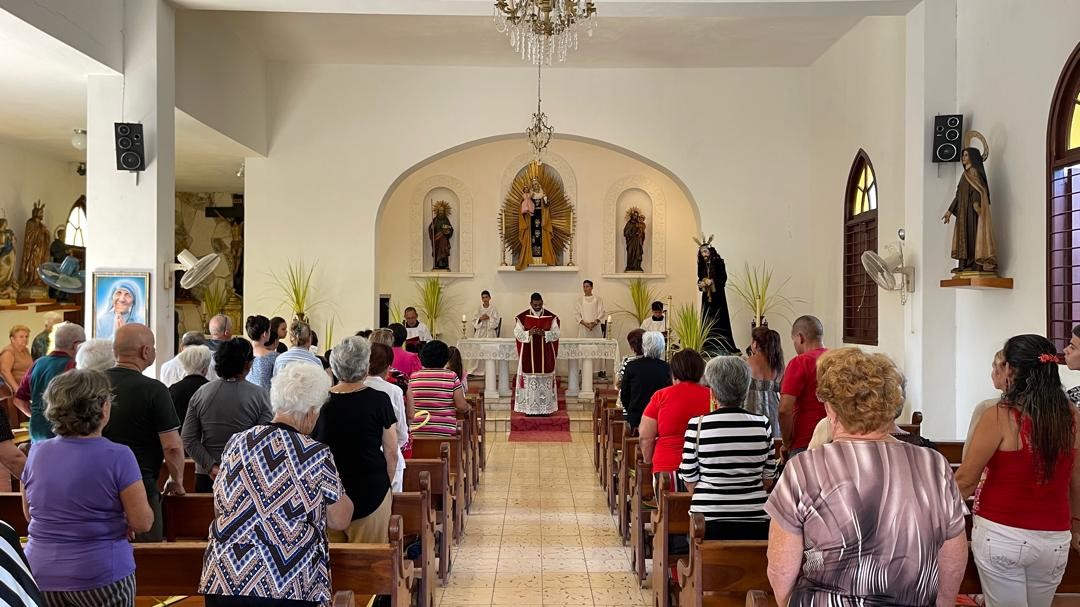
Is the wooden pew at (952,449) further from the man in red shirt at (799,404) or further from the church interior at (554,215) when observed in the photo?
the man in red shirt at (799,404)

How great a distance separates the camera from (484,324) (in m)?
15.7

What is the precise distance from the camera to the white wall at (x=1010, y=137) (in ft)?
22.1

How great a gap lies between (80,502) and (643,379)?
15.1ft

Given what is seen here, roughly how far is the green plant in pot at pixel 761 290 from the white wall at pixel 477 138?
0.17 meters

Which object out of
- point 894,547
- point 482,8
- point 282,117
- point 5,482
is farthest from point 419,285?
point 894,547

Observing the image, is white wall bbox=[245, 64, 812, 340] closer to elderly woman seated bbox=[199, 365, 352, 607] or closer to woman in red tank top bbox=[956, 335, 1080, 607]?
woman in red tank top bbox=[956, 335, 1080, 607]

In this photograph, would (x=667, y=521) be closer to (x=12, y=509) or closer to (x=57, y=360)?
(x=12, y=509)

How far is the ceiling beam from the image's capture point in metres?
8.34

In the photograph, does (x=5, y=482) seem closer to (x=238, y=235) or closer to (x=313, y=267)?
(x=313, y=267)

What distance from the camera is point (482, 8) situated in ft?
27.6

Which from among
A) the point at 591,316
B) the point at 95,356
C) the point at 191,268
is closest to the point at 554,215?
the point at 591,316

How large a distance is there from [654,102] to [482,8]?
4.87 metres

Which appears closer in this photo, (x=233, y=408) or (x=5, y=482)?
(x=233, y=408)

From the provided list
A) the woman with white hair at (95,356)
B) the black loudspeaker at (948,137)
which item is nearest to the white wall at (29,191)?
the woman with white hair at (95,356)
